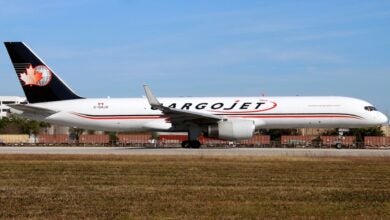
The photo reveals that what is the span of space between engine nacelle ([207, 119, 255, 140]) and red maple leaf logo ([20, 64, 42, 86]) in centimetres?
1386

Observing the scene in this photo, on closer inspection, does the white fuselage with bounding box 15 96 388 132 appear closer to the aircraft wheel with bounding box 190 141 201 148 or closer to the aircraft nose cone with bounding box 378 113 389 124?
the aircraft nose cone with bounding box 378 113 389 124

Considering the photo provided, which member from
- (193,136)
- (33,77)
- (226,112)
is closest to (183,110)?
(193,136)

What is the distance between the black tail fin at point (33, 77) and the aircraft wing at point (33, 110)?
3.77ft

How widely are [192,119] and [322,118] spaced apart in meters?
9.09

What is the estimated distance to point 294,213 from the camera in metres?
10.6

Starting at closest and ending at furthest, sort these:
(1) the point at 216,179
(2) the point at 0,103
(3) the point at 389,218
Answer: (3) the point at 389,218
(1) the point at 216,179
(2) the point at 0,103

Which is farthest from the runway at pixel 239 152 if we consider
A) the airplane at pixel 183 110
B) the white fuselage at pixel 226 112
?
the white fuselage at pixel 226 112

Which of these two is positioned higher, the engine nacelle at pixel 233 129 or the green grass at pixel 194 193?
the engine nacelle at pixel 233 129

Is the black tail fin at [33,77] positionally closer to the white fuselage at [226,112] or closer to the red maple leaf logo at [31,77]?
the red maple leaf logo at [31,77]

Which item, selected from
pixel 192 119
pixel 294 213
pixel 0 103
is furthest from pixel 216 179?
pixel 0 103

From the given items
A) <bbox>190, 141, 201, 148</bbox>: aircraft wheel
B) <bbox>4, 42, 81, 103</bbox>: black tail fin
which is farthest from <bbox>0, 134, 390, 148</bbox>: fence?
<bbox>190, 141, 201, 148</bbox>: aircraft wheel

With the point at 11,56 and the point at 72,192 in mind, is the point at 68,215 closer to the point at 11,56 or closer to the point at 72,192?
the point at 72,192

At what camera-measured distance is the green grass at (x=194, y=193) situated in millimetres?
10602

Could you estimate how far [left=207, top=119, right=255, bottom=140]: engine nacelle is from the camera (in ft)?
129
